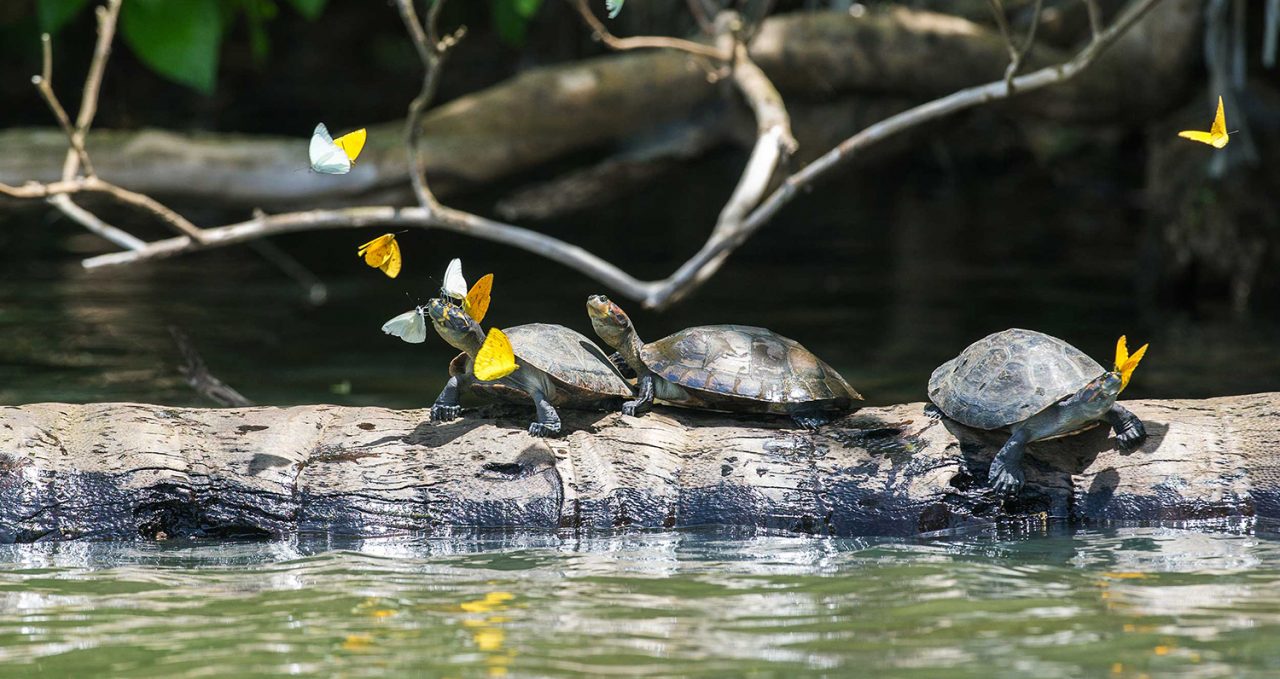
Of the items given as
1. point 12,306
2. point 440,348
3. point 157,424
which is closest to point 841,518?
point 157,424

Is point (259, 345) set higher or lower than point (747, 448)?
higher

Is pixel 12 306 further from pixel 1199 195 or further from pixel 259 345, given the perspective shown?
pixel 1199 195

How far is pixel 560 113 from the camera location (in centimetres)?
868

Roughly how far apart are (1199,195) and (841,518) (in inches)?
285

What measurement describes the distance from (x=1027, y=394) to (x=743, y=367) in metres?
0.90

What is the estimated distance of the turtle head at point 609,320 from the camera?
184 inches

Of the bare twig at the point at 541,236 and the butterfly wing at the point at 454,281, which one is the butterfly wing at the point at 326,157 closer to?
the butterfly wing at the point at 454,281

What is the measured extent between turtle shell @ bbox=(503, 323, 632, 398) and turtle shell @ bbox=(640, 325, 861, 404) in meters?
0.15

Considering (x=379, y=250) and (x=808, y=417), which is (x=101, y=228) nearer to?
(x=379, y=250)

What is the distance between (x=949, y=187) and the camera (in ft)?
62.1

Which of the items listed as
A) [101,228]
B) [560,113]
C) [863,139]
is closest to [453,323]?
[101,228]

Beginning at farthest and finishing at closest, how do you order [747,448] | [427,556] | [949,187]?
A: [949,187]
[747,448]
[427,556]

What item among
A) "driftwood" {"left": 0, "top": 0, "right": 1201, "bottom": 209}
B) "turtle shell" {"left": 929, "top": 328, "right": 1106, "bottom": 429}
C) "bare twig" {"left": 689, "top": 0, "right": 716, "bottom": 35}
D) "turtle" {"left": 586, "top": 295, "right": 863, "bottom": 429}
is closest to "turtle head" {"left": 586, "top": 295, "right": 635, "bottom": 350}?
"turtle" {"left": 586, "top": 295, "right": 863, "bottom": 429}

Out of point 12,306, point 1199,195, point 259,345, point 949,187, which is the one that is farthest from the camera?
point 949,187
